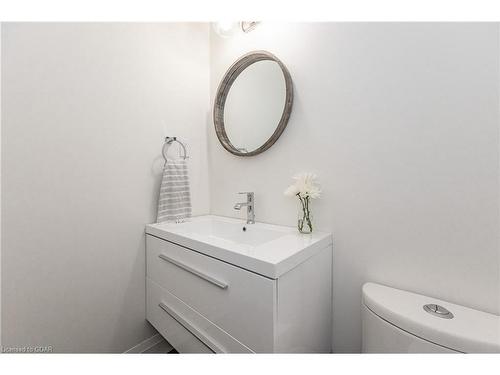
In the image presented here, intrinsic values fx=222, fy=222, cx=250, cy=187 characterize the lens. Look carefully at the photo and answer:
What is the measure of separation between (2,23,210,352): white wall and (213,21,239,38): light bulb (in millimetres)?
259

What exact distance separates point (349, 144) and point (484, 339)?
2.42 ft

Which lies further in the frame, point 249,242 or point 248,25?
point 248,25

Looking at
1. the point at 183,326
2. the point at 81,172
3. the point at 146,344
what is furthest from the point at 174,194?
the point at 146,344

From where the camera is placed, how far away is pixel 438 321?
2.19 ft

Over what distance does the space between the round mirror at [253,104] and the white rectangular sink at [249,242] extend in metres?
0.46

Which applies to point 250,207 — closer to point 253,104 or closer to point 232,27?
point 253,104

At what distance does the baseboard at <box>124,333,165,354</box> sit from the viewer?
47.2 inches

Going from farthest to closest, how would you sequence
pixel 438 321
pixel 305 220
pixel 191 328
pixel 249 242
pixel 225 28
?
pixel 225 28
pixel 249 242
pixel 305 220
pixel 191 328
pixel 438 321

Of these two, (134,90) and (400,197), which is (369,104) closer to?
(400,197)

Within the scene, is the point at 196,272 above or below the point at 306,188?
below

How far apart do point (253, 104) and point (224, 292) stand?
104 centimetres

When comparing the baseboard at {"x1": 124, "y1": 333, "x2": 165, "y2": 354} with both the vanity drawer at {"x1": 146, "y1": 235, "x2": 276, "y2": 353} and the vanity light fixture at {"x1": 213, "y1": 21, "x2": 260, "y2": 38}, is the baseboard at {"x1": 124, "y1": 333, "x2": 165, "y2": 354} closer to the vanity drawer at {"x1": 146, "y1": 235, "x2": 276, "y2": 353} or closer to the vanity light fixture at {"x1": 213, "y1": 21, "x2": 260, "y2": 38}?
the vanity drawer at {"x1": 146, "y1": 235, "x2": 276, "y2": 353}

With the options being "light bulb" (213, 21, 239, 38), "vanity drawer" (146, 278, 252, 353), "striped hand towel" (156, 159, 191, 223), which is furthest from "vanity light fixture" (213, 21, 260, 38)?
"vanity drawer" (146, 278, 252, 353)

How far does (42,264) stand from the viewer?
93 cm
